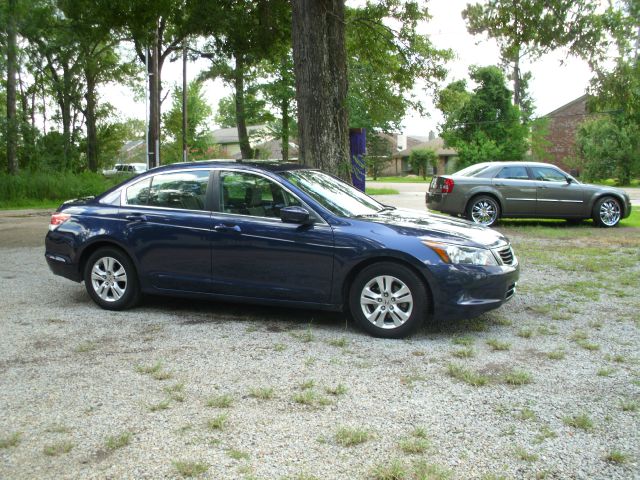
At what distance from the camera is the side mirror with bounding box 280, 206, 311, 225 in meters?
6.19

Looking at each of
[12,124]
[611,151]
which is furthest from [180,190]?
[611,151]

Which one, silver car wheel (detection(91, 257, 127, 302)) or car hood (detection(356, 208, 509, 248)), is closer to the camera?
car hood (detection(356, 208, 509, 248))

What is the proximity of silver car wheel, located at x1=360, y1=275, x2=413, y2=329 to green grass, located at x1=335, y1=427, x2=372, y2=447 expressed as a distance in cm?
214

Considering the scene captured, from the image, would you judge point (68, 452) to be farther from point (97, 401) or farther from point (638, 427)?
point (638, 427)

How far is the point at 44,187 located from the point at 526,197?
18446 mm

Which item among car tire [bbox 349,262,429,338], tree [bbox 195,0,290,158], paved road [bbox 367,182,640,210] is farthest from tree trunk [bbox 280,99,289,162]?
car tire [bbox 349,262,429,338]

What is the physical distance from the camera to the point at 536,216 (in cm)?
1561

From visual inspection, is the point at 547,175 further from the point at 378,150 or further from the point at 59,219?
the point at 378,150

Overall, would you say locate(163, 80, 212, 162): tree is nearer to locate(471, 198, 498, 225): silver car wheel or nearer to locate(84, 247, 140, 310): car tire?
locate(471, 198, 498, 225): silver car wheel

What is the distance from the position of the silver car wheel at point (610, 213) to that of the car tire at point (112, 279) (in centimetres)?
1216

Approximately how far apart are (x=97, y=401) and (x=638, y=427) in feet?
11.3

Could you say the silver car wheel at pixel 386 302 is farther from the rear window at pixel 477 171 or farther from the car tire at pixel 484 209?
the rear window at pixel 477 171

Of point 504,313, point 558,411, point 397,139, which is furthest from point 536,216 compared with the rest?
point 397,139

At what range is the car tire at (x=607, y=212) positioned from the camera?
15.6 metres
